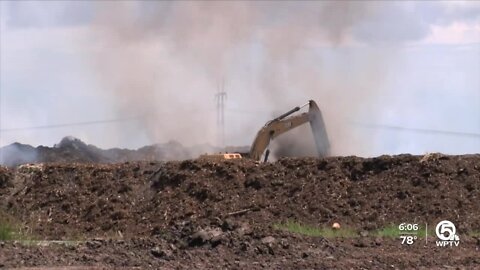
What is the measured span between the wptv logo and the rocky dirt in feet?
0.68

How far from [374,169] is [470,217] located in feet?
14.1

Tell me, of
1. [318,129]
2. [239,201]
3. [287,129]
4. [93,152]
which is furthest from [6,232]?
[93,152]

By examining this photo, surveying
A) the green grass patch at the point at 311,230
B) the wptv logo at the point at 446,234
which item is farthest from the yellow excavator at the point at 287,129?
the wptv logo at the point at 446,234

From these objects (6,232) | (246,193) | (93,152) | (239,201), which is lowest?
(6,232)

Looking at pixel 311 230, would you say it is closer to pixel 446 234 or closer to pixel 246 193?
pixel 446 234

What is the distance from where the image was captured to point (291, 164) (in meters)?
26.4

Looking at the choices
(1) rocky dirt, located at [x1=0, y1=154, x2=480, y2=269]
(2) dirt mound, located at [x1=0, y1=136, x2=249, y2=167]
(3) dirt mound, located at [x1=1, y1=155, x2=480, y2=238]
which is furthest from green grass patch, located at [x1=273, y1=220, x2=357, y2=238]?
(2) dirt mound, located at [x1=0, y1=136, x2=249, y2=167]

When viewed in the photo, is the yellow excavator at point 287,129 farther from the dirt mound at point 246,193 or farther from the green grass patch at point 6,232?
the green grass patch at point 6,232

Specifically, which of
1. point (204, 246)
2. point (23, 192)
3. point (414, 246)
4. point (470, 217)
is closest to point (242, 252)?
point (204, 246)

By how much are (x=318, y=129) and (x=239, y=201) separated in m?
9.55

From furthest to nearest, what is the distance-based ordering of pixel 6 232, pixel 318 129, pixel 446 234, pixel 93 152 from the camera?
pixel 93 152, pixel 318 129, pixel 446 234, pixel 6 232

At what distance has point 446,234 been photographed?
67.4 feet

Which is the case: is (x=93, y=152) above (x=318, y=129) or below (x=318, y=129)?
below

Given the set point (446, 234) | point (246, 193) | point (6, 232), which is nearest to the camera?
point (6, 232)
